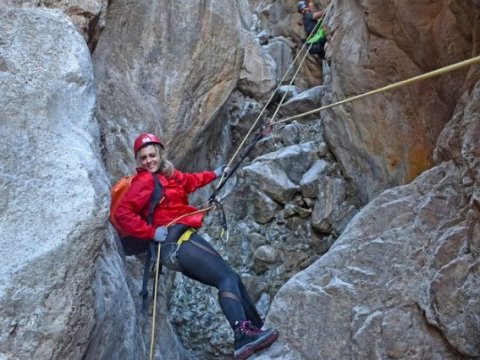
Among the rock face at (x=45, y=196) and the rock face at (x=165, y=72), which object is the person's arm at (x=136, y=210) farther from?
the rock face at (x=165, y=72)

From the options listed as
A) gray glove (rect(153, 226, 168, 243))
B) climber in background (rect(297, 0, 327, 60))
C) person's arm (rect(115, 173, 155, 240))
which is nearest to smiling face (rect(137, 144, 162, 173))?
person's arm (rect(115, 173, 155, 240))

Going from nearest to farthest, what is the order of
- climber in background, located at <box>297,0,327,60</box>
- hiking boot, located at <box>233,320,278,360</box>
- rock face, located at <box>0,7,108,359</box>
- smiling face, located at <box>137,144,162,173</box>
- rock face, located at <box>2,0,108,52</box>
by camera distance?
rock face, located at <box>0,7,108,359</box> → hiking boot, located at <box>233,320,278,360</box> → smiling face, located at <box>137,144,162,173</box> → rock face, located at <box>2,0,108,52</box> → climber in background, located at <box>297,0,327,60</box>

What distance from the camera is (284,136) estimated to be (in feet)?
35.4

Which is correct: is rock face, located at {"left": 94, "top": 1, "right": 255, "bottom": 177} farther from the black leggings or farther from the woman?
the black leggings

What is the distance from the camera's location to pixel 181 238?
530cm

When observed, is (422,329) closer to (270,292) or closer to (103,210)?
(103,210)

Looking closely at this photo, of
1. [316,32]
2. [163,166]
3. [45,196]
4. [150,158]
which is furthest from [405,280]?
[316,32]

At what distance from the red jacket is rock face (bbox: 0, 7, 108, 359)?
673 millimetres

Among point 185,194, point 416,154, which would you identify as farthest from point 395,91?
point 185,194

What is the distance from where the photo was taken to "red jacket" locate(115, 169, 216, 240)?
5152 millimetres

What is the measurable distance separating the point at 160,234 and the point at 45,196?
58.5 inches

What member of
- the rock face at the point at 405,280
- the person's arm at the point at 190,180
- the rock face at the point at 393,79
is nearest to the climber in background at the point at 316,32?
the rock face at the point at 393,79

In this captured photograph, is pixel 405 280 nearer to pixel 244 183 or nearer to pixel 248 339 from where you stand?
pixel 248 339

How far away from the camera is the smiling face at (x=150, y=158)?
18.1 feet
